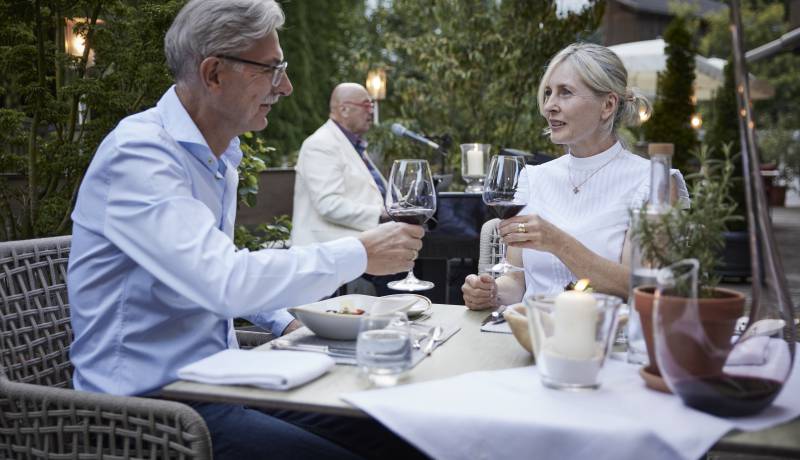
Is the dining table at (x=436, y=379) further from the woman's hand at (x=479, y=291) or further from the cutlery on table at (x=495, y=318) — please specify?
the woman's hand at (x=479, y=291)

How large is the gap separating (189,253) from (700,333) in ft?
3.09

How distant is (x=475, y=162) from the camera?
5.26 m

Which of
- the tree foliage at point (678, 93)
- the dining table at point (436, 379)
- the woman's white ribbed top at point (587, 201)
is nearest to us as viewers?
the dining table at point (436, 379)

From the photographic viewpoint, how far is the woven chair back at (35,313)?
188 centimetres

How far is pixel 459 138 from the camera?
1036 cm

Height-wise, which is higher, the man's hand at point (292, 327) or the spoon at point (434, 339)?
the spoon at point (434, 339)

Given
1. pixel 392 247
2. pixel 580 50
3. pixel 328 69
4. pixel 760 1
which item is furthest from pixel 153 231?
pixel 760 1

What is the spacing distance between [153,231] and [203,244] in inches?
4.4

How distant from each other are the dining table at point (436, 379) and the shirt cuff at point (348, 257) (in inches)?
9.2

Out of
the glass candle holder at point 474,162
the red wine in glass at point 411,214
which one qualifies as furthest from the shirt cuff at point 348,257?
the glass candle holder at point 474,162

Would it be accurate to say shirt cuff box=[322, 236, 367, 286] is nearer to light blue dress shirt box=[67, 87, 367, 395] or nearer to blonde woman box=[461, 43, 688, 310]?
light blue dress shirt box=[67, 87, 367, 395]

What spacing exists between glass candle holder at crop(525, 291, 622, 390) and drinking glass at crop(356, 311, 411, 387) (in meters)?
0.24

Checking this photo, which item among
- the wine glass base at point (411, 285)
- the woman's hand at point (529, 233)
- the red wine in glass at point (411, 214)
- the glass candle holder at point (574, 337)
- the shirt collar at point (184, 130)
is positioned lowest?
the wine glass base at point (411, 285)

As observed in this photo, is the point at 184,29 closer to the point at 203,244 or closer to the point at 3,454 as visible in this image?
the point at 203,244
